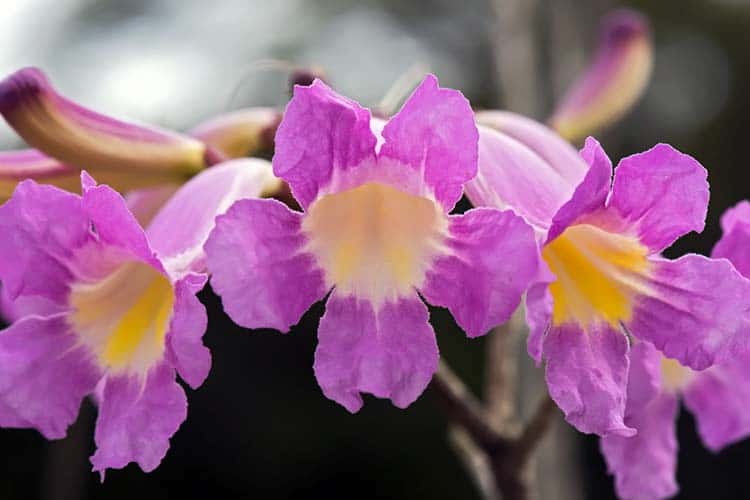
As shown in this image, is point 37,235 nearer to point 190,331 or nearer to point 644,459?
point 190,331

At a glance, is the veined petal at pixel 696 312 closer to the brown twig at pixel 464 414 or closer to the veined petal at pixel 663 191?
the veined petal at pixel 663 191

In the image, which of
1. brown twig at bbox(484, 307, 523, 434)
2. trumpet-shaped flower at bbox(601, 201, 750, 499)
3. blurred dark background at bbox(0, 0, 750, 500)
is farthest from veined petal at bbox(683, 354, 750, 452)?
blurred dark background at bbox(0, 0, 750, 500)

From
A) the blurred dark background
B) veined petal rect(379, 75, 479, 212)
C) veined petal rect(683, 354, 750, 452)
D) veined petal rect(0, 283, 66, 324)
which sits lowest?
the blurred dark background

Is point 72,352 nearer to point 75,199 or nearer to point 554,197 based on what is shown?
point 75,199

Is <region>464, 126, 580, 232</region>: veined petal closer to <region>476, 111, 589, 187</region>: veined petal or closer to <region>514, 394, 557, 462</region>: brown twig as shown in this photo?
<region>476, 111, 589, 187</region>: veined petal

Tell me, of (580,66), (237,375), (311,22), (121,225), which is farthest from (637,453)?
(311,22)

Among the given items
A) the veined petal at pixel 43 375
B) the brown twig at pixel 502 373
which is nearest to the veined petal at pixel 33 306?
the veined petal at pixel 43 375
